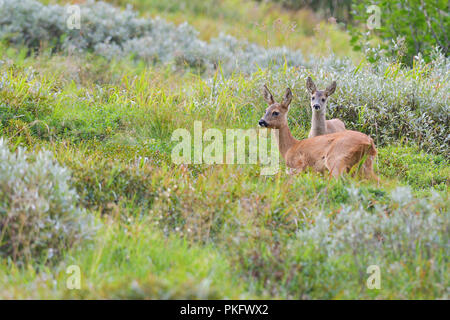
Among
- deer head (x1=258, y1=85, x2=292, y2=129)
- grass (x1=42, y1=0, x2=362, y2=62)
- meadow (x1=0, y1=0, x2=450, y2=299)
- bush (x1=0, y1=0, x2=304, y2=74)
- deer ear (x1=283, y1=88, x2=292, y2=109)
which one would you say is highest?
grass (x1=42, y1=0, x2=362, y2=62)

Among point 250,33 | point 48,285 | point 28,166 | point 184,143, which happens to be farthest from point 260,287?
point 250,33

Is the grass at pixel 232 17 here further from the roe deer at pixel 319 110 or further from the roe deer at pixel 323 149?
the roe deer at pixel 323 149

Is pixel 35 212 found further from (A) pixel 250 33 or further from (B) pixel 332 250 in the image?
(A) pixel 250 33

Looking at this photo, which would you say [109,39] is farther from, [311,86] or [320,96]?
[320,96]

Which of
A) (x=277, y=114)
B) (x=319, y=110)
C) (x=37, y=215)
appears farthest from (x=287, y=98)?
(x=37, y=215)

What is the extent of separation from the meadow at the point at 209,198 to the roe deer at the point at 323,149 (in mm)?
223

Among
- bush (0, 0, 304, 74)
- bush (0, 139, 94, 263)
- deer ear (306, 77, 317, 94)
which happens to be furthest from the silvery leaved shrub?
bush (0, 139, 94, 263)

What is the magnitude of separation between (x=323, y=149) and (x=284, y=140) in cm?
85

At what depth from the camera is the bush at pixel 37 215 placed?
15.1ft

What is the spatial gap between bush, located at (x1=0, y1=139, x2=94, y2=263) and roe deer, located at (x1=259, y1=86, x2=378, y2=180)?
291 centimetres

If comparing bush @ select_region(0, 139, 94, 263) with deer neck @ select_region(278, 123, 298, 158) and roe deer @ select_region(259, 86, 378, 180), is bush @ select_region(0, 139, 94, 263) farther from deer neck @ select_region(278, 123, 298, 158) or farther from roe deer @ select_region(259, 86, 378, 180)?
deer neck @ select_region(278, 123, 298, 158)

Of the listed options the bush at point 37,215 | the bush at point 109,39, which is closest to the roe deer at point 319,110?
the bush at point 37,215

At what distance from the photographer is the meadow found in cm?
440
